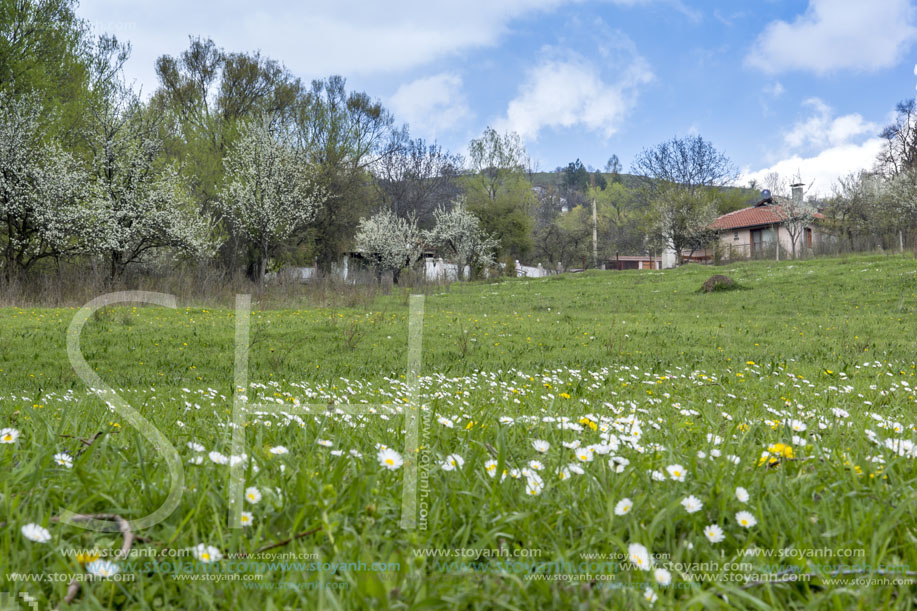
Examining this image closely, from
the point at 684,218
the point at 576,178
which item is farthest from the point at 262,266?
the point at 576,178

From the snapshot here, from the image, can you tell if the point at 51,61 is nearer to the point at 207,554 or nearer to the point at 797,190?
the point at 207,554

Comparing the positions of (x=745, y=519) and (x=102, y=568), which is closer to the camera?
(x=102, y=568)

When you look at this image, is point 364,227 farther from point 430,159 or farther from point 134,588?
point 134,588

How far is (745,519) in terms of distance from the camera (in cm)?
169

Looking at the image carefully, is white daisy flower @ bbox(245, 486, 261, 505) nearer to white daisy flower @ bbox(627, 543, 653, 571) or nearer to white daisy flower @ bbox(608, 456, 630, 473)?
white daisy flower @ bbox(627, 543, 653, 571)

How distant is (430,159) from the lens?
6069 cm

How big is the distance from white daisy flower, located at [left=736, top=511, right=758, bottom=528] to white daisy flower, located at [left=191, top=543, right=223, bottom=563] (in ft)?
4.75

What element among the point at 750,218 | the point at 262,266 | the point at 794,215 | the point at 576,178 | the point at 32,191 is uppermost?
the point at 576,178

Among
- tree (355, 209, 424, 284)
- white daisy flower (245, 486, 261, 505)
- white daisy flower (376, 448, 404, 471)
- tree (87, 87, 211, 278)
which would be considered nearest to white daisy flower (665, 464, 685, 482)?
white daisy flower (376, 448, 404, 471)

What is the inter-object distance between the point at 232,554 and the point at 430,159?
201 feet

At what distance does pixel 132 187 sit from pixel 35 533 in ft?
95.9

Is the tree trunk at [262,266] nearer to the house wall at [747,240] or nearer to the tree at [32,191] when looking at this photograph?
the tree at [32,191]

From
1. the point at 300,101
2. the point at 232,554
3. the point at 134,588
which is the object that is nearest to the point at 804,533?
the point at 232,554

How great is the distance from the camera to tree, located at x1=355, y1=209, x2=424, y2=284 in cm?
4491
